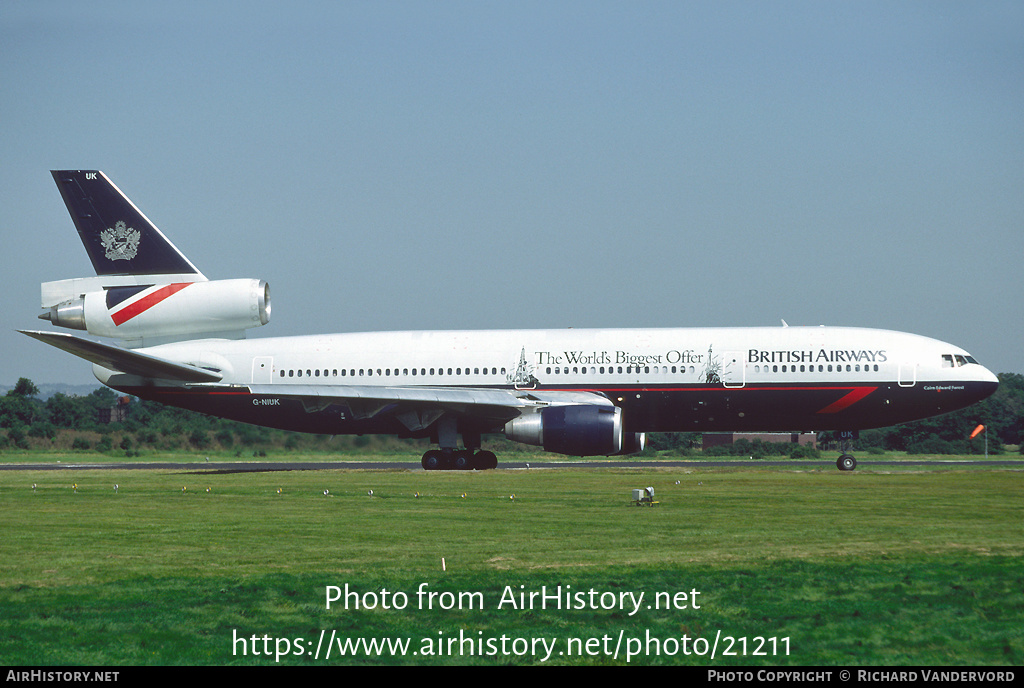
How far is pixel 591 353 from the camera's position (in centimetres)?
3353

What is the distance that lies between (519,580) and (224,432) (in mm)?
29537

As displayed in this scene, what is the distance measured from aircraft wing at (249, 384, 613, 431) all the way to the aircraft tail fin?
6.69m

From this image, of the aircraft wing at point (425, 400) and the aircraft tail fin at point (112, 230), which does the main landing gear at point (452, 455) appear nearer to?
the aircraft wing at point (425, 400)

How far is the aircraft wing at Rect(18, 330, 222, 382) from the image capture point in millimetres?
29859

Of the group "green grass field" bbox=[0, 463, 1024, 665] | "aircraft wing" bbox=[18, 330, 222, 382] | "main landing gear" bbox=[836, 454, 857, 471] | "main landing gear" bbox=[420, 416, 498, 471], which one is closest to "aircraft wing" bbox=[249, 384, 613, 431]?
"main landing gear" bbox=[420, 416, 498, 471]

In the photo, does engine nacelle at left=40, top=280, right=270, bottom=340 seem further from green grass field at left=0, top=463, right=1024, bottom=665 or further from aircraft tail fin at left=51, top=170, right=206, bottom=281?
green grass field at left=0, top=463, right=1024, bottom=665

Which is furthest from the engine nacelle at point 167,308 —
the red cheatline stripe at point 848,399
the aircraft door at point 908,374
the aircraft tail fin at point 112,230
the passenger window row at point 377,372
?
the aircraft door at point 908,374

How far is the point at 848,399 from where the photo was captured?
32.2m

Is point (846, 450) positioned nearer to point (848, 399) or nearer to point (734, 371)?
point (848, 399)

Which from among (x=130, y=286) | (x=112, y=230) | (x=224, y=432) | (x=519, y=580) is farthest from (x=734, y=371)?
(x=519, y=580)

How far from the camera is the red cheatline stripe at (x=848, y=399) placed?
1265 inches

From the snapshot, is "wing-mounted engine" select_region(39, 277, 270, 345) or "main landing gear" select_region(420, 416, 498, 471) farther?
"wing-mounted engine" select_region(39, 277, 270, 345)

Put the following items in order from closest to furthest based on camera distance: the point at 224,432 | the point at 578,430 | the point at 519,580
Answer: the point at 519,580 → the point at 578,430 → the point at 224,432

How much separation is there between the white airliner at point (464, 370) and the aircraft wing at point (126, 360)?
8cm
